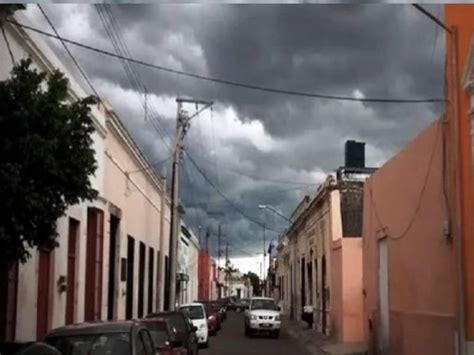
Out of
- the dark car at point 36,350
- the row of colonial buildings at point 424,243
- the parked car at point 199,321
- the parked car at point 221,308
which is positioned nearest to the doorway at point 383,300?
the row of colonial buildings at point 424,243

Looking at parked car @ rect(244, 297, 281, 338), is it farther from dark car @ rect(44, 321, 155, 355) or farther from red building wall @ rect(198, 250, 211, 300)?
red building wall @ rect(198, 250, 211, 300)

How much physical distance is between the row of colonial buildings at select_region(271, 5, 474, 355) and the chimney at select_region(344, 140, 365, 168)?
979 centimetres

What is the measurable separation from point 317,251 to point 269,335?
5716mm

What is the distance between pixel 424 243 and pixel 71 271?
991 centimetres

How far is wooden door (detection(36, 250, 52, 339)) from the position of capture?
20234 mm

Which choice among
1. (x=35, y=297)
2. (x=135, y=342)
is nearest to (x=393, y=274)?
(x=35, y=297)

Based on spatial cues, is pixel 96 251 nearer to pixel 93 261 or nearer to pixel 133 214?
pixel 93 261

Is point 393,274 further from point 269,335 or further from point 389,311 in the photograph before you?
point 269,335

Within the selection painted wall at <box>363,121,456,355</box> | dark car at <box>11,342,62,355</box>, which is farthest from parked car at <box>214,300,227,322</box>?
dark car at <box>11,342,62,355</box>

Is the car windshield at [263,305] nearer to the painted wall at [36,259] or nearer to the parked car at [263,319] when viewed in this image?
the parked car at [263,319]

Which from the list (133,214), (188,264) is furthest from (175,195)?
(188,264)

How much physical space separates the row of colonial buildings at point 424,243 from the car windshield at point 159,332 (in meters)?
5.42

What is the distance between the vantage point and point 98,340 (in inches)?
448

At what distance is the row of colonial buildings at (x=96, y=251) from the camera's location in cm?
1777
